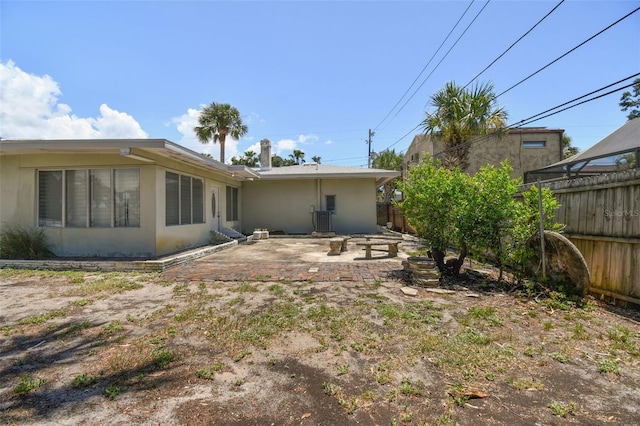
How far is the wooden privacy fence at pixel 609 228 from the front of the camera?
4234 mm

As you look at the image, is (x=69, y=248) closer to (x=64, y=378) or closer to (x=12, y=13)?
(x=12, y=13)

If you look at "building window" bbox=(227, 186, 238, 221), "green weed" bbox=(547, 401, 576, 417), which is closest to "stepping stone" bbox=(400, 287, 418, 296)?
"green weed" bbox=(547, 401, 576, 417)

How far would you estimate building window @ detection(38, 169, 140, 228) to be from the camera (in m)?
8.23

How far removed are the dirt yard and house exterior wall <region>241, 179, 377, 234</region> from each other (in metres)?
9.27

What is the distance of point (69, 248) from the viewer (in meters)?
8.35

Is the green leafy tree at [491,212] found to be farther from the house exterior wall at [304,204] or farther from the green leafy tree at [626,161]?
the house exterior wall at [304,204]

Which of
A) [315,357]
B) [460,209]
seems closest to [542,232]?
[460,209]

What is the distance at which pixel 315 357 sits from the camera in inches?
120

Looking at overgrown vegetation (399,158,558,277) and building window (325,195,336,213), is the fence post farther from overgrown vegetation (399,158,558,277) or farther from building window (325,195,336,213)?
building window (325,195,336,213)

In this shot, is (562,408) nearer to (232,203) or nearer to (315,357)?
(315,357)

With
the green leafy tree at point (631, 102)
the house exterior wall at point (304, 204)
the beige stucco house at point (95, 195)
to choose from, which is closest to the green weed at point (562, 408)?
the beige stucco house at point (95, 195)

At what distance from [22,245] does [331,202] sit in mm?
10715

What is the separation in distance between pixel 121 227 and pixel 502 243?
8.89 meters

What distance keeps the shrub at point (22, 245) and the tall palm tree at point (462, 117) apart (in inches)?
524
